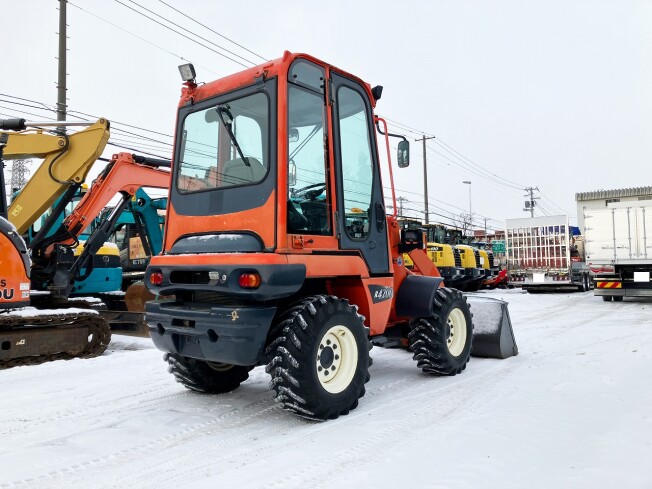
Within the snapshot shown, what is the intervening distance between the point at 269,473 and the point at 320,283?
73.3 inches

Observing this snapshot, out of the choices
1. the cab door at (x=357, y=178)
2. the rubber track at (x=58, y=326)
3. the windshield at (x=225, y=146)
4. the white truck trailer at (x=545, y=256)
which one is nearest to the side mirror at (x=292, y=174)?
the windshield at (x=225, y=146)

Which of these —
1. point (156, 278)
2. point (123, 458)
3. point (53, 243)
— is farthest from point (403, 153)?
point (53, 243)

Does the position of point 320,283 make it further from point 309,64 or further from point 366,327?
point 309,64

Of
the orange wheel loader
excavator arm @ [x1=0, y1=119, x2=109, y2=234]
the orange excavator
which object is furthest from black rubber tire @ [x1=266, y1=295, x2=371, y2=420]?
excavator arm @ [x1=0, y1=119, x2=109, y2=234]

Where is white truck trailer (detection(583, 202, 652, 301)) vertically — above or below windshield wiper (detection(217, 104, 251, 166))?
below

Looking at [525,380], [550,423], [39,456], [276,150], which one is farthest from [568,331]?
[39,456]

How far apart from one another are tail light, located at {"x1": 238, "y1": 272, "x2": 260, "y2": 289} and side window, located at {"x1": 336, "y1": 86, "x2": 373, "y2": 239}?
1138 mm

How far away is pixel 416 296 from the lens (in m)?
5.56

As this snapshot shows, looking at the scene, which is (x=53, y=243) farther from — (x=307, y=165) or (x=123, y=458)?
(x=123, y=458)

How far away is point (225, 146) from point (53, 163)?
16.2 ft

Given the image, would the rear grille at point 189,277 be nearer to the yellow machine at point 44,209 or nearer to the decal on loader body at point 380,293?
the decal on loader body at point 380,293

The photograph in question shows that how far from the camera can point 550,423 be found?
4078mm

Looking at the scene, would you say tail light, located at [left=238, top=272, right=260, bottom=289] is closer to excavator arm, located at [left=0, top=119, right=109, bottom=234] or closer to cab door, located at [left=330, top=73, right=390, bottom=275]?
cab door, located at [left=330, top=73, right=390, bottom=275]

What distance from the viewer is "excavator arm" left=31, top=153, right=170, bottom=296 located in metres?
8.62
